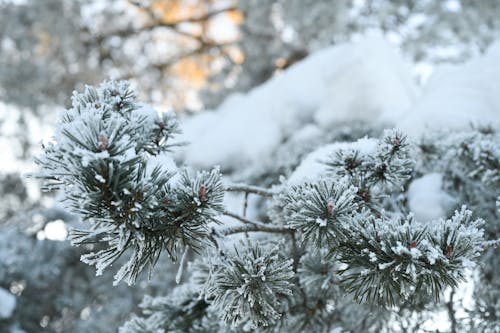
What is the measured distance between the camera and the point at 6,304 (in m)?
2.63

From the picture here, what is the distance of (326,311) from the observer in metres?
1.58

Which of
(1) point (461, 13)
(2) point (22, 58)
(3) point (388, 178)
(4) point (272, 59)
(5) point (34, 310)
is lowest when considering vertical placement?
(5) point (34, 310)

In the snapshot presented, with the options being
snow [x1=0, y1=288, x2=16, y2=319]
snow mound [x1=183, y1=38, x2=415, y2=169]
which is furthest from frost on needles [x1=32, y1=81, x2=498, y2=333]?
snow [x1=0, y1=288, x2=16, y2=319]

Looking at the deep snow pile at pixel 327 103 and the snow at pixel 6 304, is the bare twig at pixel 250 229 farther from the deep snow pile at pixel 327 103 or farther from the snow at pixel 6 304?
the snow at pixel 6 304

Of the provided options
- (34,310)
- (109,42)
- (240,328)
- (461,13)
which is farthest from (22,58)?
(240,328)

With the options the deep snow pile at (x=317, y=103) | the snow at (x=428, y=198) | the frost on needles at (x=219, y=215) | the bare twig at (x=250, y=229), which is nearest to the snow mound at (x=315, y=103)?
the deep snow pile at (x=317, y=103)

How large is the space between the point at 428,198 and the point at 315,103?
52.5 inches

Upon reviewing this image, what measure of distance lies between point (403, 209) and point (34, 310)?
91.5 inches

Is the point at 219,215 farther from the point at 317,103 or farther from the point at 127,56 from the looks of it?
the point at 127,56

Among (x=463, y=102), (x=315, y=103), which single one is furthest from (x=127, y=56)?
(x=463, y=102)

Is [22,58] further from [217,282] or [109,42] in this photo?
[217,282]

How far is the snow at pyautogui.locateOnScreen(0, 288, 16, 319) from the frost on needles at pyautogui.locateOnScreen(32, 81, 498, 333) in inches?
72.9

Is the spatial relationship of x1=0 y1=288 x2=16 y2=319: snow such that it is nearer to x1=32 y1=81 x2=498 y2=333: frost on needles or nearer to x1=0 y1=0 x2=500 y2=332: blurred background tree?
x1=0 y1=0 x2=500 y2=332: blurred background tree

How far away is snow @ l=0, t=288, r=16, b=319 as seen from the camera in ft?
8.55
